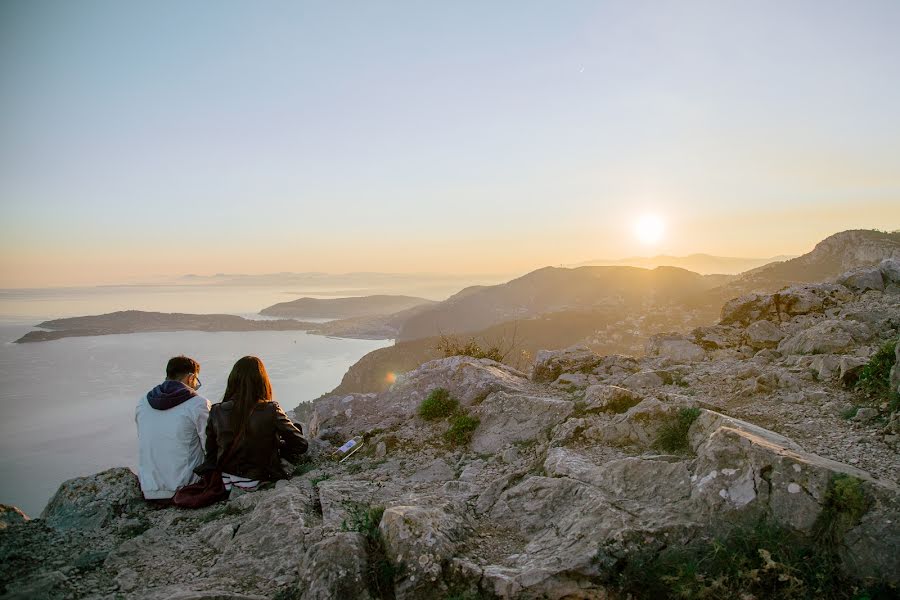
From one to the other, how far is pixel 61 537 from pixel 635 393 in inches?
297

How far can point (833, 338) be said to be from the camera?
7.98m

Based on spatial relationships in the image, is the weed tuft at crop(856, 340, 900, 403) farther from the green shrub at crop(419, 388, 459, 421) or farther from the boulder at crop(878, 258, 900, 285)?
the boulder at crop(878, 258, 900, 285)

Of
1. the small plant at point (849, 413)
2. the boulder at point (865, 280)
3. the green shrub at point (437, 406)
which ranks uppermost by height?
the boulder at point (865, 280)

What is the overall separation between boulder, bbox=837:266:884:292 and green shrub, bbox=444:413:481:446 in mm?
11640

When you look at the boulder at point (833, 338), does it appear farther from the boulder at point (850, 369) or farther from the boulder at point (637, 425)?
the boulder at point (637, 425)

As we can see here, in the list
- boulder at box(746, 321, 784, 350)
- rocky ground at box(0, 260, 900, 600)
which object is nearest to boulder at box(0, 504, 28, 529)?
rocky ground at box(0, 260, 900, 600)

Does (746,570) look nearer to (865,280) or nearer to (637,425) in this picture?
(637,425)

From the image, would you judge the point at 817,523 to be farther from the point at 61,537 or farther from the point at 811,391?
the point at 61,537

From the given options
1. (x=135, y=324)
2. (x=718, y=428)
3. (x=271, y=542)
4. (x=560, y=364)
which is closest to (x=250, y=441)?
(x=271, y=542)

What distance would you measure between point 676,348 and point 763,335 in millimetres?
1919

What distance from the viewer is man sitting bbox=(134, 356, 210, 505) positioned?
5.71 m

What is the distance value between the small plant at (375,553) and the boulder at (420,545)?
54mm

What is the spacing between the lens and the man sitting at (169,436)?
5715 mm

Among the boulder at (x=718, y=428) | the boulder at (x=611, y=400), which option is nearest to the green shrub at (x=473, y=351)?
the boulder at (x=611, y=400)
